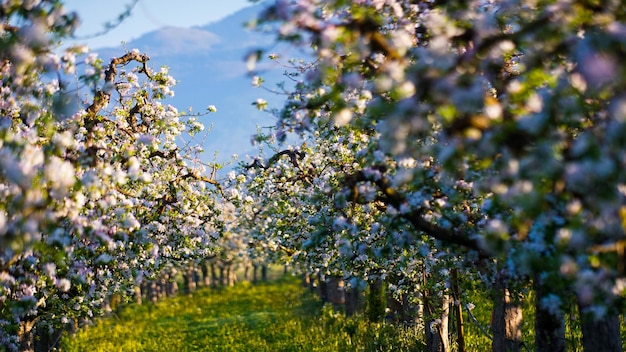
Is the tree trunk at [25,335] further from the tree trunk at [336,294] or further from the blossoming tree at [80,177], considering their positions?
the tree trunk at [336,294]

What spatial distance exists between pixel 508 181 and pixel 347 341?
16446 mm

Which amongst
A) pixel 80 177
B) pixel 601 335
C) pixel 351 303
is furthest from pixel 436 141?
pixel 351 303

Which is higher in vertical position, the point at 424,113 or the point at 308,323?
the point at 424,113

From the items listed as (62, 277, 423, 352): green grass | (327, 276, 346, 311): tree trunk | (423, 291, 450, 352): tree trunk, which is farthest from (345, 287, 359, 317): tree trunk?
(423, 291, 450, 352): tree trunk

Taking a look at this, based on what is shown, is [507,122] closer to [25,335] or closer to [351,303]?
[25,335]

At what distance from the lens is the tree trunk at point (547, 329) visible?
6883 millimetres

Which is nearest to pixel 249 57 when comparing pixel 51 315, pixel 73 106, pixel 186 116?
pixel 73 106

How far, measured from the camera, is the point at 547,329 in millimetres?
6934

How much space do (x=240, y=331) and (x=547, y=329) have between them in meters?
22.7

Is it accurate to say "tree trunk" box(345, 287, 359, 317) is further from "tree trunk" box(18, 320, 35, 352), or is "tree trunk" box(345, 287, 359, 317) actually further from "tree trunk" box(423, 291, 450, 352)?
"tree trunk" box(18, 320, 35, 352)

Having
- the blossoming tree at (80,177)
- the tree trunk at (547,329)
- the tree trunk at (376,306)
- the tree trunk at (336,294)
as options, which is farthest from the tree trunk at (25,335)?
the tree trunk at (336,294)

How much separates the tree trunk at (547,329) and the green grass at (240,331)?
9.24 meters

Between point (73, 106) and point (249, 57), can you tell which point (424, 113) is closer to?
point (249, 57)

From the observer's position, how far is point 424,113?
4.50 m
